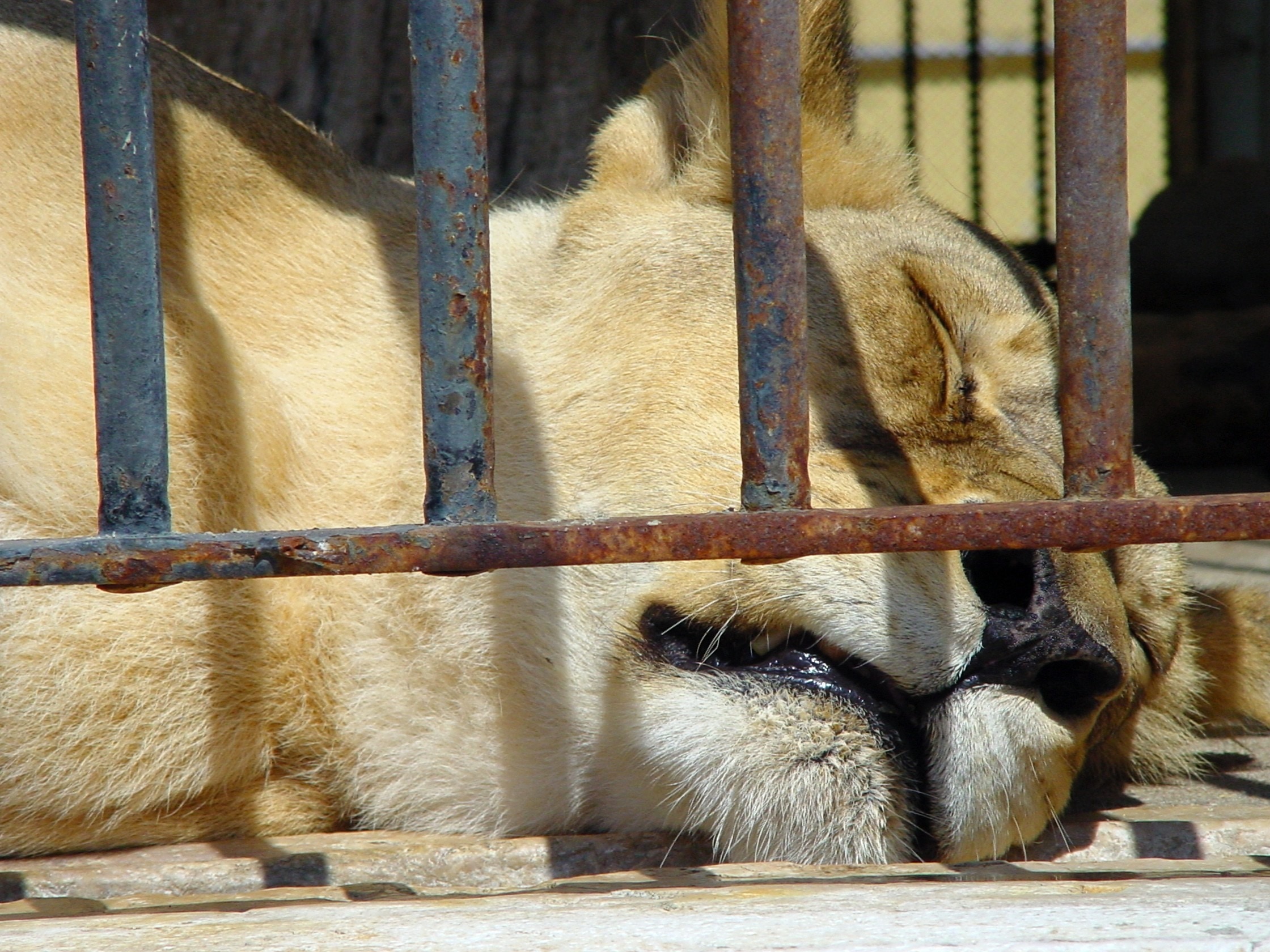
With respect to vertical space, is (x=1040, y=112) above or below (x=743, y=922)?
above

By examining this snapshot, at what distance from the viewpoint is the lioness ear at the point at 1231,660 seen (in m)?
2.80

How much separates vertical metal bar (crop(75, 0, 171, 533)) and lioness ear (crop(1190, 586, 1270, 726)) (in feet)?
6.90

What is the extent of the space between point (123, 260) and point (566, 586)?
90 cm

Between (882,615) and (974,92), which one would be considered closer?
(882,615)

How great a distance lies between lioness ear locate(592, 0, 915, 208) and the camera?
2.82 meters

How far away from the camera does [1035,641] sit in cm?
193

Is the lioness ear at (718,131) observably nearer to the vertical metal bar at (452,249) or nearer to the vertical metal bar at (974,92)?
the vertical metal bar at (452,249)

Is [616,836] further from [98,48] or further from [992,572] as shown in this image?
→ [98,48]

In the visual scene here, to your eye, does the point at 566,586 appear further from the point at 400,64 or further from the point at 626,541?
the point at 400,64

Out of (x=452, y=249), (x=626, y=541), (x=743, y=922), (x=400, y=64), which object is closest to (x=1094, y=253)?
(x=626, y=541)

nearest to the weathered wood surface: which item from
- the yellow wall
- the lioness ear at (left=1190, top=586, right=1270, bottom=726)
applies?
the lioness ear at (left=1190, top=586, right=1270, bottom=726)

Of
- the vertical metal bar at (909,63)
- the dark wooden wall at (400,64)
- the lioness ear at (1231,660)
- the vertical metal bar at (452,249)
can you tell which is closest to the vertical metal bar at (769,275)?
the vertical metal bar at (452,249)

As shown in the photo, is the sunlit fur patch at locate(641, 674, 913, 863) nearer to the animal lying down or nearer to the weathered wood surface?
the animal lying down

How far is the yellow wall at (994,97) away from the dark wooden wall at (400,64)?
10906mm
